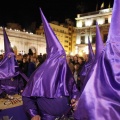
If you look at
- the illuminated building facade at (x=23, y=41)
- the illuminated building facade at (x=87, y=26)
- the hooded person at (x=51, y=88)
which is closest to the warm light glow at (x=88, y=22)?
the illuminated building facade at (x=87, y=26)

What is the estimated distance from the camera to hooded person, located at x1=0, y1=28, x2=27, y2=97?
6770 mm

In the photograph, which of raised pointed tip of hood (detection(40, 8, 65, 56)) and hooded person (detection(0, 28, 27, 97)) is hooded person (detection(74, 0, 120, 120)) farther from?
hooded person (detection(0, 28, 27, 97))

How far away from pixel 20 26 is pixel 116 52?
51.9m

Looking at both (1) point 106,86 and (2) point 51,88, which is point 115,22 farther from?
(2) point 51,88

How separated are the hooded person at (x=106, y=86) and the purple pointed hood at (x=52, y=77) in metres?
1.50

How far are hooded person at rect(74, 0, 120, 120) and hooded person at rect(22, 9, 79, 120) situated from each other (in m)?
1.45

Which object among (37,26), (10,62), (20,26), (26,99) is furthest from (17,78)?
(37,26)

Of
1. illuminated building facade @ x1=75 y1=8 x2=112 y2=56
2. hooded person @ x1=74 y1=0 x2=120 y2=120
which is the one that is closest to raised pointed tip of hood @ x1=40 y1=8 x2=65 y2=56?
hooded person @ x1=74 y1=0 x2=120 y2=120

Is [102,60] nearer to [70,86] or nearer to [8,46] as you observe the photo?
[70,86]

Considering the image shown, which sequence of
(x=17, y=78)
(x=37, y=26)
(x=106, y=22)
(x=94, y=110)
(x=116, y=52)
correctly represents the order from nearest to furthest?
1. (x=94, y=110)
2. (x=116, y=52)
3. (x=17, y=78)
4. (x=106, y=22)
5. (x=37, y=26)

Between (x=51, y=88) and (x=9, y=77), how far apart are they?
3723mm

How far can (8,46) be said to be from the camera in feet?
24.3

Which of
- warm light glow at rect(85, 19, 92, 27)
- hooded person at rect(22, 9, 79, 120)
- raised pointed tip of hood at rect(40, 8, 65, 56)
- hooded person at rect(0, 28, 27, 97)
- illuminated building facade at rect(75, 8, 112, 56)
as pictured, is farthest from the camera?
warm light glow at rect(85, 19, 92, 27)

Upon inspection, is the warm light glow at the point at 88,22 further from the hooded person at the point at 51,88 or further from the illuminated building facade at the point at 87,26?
the hooded person at the point at 51,88
